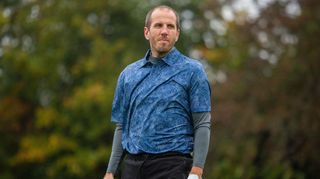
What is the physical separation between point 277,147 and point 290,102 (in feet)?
4.67

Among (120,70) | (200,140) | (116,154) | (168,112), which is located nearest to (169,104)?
(168,112)

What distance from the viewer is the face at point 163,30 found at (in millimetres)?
4773

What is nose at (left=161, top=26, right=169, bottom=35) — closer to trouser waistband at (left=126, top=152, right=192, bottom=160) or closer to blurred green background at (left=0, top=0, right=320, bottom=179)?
trouser waistband at (left=126, top=152, right=192, bottom=160)

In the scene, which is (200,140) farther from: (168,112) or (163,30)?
(163,30)

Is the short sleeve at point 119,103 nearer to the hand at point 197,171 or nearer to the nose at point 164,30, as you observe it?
the nose at point 164,30

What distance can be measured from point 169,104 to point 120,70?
25.9m

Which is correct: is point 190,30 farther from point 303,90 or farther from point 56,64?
point 303,90

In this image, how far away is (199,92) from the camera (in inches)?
187

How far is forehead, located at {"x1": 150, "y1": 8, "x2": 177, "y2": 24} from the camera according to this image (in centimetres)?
479

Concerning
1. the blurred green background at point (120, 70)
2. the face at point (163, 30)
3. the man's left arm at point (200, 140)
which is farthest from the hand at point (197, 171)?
the blurred green background at point (120, 70)

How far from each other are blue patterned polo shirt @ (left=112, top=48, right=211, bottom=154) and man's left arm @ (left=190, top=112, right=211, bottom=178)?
0.05 m

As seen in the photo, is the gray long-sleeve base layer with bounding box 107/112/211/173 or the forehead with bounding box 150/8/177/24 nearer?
the gray long-sleeve base layer with bounding box 107/112/211/173

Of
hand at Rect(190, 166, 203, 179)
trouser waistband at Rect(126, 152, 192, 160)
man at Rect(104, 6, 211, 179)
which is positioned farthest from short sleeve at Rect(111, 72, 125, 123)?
hand at Rect(190, 166, 203, 179)

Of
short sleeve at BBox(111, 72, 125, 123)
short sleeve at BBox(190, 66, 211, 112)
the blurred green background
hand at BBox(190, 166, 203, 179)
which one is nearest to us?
hand at BBox(190, 166, 203, 179)
